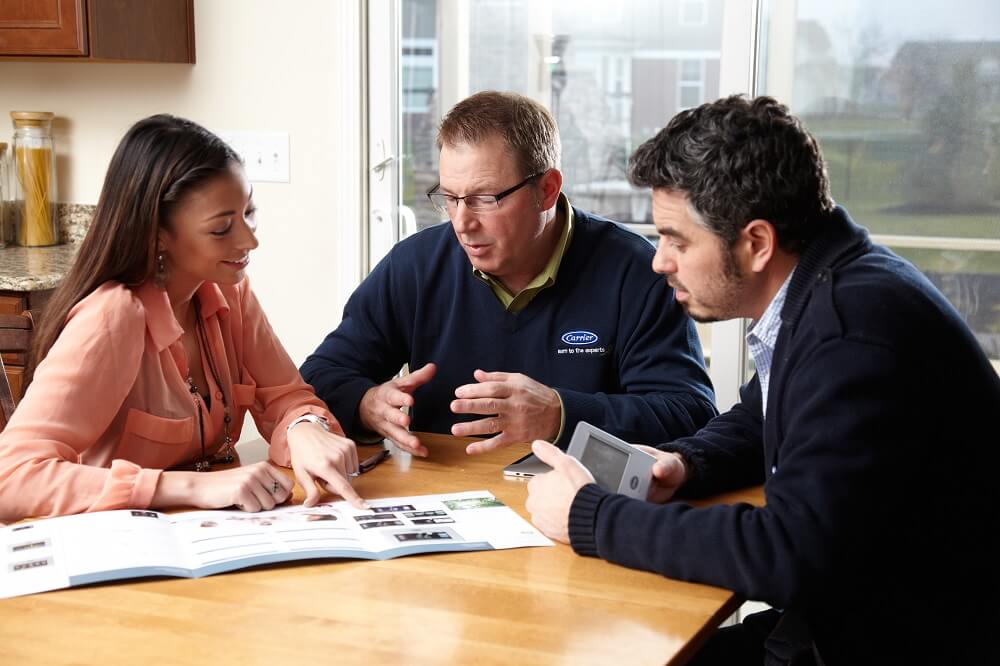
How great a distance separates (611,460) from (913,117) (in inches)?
64.9

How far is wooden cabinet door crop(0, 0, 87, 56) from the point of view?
3.06 metres

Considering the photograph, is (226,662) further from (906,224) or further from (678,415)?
(906,224)

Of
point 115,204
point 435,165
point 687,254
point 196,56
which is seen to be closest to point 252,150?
point 196,56

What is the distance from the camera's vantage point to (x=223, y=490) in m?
1.50

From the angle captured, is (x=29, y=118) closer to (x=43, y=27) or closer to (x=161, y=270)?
(x=43, y=27)

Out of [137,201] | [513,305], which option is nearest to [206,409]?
[137,201]

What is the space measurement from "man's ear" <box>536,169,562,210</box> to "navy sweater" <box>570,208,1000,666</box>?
0.81 metres

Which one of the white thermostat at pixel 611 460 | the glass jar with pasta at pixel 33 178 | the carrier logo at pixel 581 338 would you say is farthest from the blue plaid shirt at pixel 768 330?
the glass jar with pasta at pixel 33 178

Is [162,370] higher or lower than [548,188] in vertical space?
lower

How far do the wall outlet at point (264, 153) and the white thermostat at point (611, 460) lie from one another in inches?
78.4

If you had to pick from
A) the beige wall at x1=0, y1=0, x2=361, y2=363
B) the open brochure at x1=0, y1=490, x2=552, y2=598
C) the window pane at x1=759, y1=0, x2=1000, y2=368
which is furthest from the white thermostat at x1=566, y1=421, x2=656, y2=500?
the beige wall at x1=0, y1=0, x2=361, y2=363

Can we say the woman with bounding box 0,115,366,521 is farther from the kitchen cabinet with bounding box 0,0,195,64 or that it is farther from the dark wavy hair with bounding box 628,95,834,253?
the kitchen cabinet with bounding box 0,0,195,64

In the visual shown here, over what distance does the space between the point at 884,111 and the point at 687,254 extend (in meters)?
1.53

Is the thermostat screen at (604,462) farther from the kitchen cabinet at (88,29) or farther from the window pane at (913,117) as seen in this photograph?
the kitchen cabinet at (88,29)
